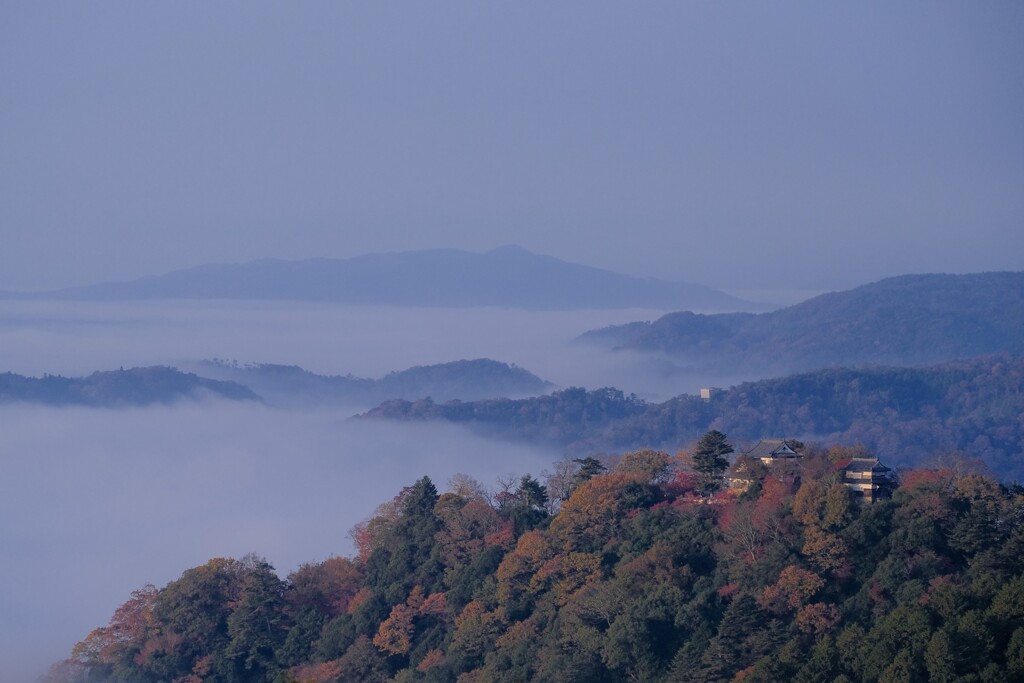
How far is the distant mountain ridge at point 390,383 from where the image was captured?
516 feet

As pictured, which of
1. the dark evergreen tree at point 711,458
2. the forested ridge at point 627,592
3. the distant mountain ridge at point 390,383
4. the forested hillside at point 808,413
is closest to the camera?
the forested ridge at point 627,592

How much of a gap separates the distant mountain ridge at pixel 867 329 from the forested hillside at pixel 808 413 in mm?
33700

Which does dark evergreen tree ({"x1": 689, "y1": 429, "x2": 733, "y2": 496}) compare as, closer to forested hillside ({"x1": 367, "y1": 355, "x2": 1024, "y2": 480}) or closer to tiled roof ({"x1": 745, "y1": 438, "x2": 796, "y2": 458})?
tiled roof ({"x1": 745, "y1": 438, "x2": 796, "y2": 458})

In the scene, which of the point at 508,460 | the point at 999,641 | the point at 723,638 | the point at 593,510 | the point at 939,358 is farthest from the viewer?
the point at 939,358

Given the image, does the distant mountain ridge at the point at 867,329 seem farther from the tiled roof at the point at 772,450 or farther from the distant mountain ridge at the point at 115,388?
the tiled roof at the point at 772,450

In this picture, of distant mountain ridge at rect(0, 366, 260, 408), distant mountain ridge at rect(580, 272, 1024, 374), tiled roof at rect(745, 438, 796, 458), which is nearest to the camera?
tiled roof at rect(745, 438, 796, 458)

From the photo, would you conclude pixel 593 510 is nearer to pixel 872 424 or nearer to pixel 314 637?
pixel 314 637

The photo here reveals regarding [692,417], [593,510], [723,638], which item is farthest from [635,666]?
[692,417]

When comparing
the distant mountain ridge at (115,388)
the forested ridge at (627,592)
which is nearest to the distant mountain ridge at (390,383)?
the distant mountain ridge at (115,388)

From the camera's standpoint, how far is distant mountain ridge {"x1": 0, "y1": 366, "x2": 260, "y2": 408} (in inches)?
5418

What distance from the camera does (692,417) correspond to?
128 metres

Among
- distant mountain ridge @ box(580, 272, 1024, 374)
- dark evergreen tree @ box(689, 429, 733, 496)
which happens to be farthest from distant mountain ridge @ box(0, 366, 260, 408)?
dark evergreen tree @ box(689, 429, 733, 496)

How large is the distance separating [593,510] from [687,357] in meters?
147

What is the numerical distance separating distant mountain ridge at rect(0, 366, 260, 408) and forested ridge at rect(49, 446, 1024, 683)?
313 ft
